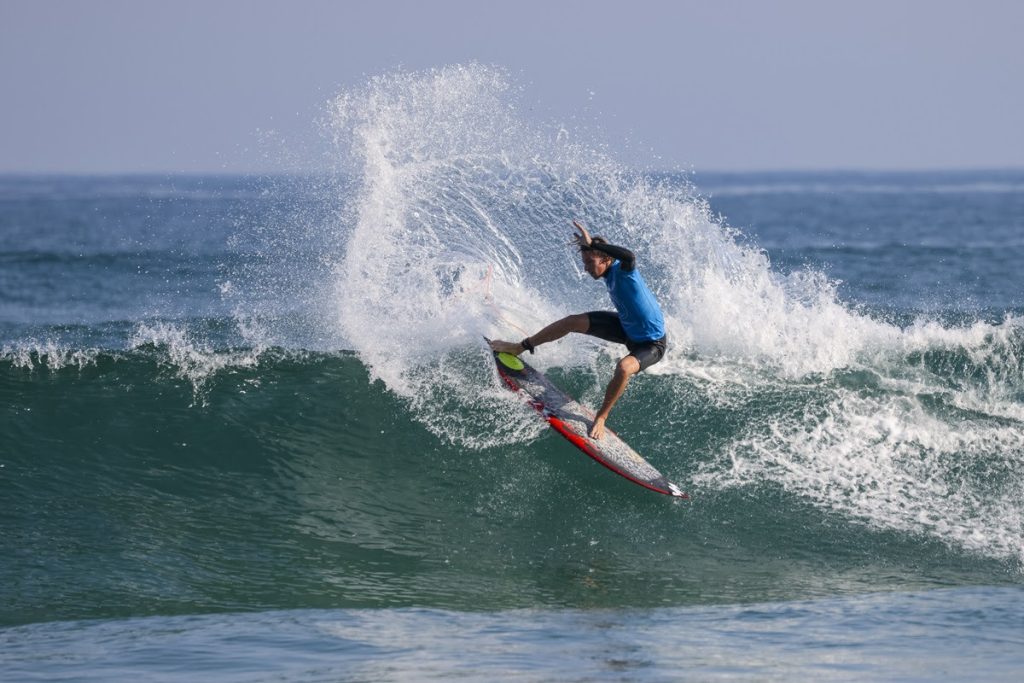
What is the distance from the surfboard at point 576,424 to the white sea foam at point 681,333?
1.55 feet

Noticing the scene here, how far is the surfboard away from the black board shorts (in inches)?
30.0

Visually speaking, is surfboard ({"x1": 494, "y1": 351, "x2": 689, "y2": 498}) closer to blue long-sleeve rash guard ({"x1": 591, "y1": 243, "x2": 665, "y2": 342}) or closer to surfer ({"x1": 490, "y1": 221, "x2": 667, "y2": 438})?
surfer ({"x1": 490, "y1": 221, "x2": 667, "y2": 438})

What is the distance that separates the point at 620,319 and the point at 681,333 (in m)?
3.41

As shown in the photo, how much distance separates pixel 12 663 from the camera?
6.91 meters

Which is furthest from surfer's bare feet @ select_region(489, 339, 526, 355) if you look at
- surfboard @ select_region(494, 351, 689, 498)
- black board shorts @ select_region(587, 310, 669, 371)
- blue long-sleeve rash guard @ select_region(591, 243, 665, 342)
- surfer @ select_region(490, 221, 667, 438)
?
blue long-sleeve rash guard @ select_region(591, 243, 665, 342)

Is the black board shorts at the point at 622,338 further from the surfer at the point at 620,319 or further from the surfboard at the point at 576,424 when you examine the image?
the surfboard at the point at 576,424

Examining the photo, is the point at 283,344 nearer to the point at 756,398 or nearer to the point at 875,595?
the point at 756,398

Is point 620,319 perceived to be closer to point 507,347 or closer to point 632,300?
point 632,300

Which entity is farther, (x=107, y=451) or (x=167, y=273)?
(x=167, y=273)

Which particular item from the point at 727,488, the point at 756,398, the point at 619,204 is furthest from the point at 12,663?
the point at 619,204

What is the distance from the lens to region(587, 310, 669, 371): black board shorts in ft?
30.7

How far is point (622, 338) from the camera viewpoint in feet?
31.2

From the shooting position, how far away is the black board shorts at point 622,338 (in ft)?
30.7

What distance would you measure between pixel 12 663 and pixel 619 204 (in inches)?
324
